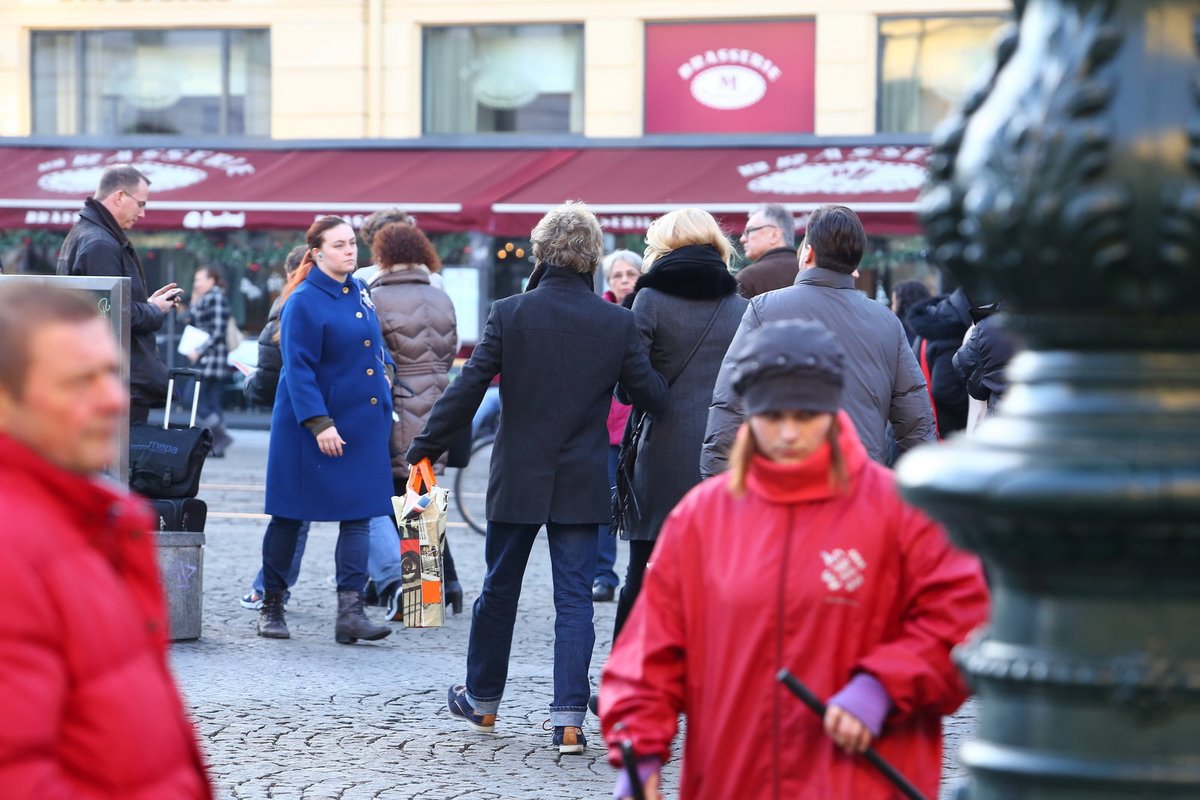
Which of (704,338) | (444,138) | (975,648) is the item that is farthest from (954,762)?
(444,138)

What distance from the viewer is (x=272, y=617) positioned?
28.4 ft

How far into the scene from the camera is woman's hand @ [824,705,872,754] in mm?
3187

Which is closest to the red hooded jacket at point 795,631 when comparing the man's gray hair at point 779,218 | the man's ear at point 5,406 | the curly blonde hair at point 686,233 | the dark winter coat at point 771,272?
the man's ear at point 5,406

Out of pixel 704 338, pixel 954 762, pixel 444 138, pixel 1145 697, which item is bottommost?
pixel 954 762

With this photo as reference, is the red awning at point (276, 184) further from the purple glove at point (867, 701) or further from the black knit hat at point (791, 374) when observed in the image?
the purple glove at point (867, 701)

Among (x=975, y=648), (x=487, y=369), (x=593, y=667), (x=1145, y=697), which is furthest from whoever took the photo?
(x=593, y=667)

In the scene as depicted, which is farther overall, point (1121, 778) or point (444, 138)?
point (444, 138)

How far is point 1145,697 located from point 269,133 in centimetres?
2105

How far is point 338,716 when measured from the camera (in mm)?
7008

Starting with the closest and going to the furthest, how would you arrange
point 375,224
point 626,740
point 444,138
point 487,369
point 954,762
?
point 626,740, point 954,762, point 487,369, point 375,224, point 444,138

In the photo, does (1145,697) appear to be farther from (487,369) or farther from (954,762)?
(487,369)

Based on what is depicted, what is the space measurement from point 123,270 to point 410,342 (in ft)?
4.71

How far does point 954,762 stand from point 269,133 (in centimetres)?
1743

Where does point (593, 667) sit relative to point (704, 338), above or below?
below
